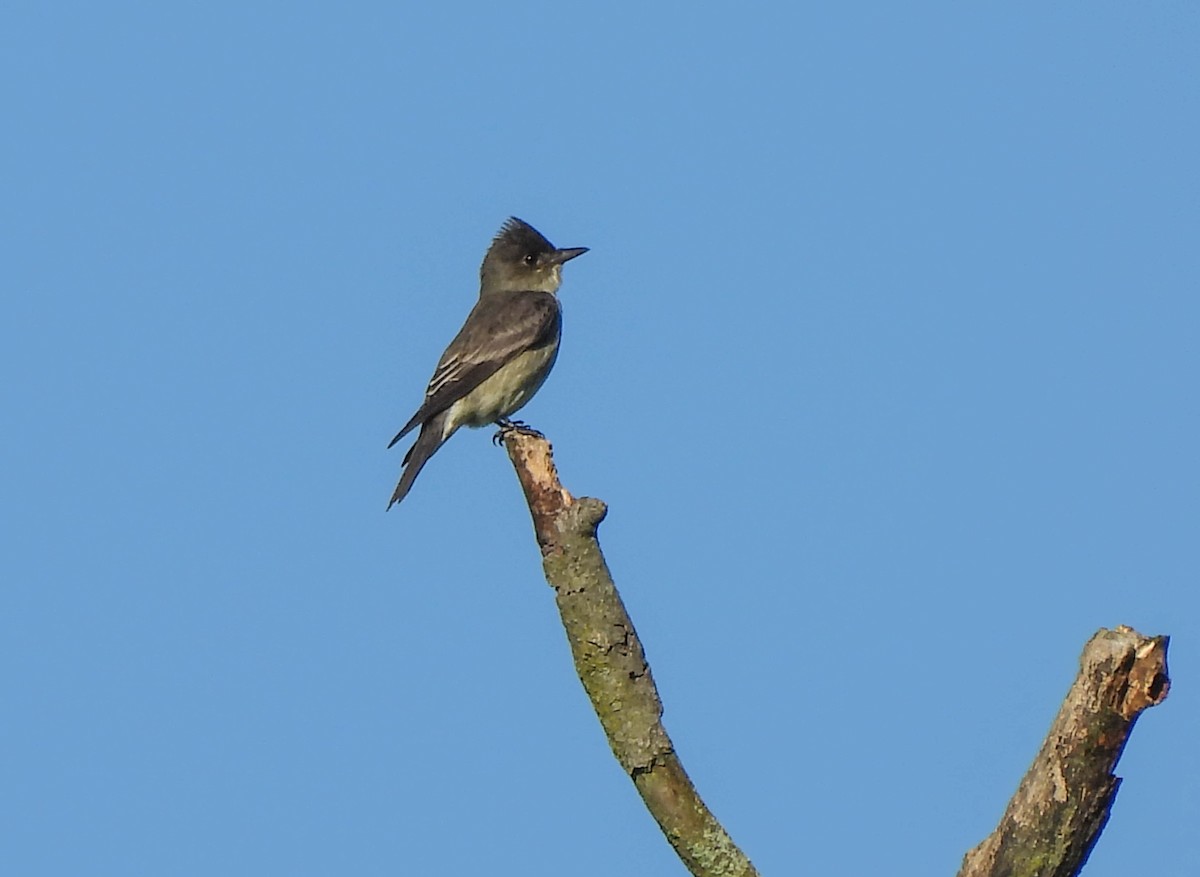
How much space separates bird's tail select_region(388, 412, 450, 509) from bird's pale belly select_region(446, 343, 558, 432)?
89 mm

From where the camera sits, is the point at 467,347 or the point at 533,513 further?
the point at 467,347

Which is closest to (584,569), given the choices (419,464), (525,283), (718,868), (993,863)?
(718,868)

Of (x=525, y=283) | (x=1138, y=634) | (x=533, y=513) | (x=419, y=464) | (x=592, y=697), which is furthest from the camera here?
(x=525, y=283)

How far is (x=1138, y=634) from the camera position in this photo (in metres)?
5.27

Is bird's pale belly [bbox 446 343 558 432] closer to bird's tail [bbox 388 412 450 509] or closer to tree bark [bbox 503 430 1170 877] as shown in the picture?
bird's tail [bbox 388 412 450 509]

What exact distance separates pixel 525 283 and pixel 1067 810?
9.37 meters

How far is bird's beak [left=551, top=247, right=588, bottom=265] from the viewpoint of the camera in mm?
14211

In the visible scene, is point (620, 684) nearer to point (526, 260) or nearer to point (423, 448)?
point (423, 448)

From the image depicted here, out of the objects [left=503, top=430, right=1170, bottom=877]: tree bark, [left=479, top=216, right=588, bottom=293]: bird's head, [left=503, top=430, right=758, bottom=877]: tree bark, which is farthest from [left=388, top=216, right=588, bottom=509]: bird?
[left=503, top=430, right=758, bottom=877]: tree bark

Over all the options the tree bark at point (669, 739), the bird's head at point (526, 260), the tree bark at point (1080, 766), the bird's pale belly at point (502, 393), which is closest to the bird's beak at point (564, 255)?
the bird's head at point (526, 260)

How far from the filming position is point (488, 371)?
1266 centimetres

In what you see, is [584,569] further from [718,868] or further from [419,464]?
[419,464]

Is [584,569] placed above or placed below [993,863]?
above

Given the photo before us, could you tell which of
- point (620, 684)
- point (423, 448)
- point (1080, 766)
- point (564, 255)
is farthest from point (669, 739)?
point (564, 255)
